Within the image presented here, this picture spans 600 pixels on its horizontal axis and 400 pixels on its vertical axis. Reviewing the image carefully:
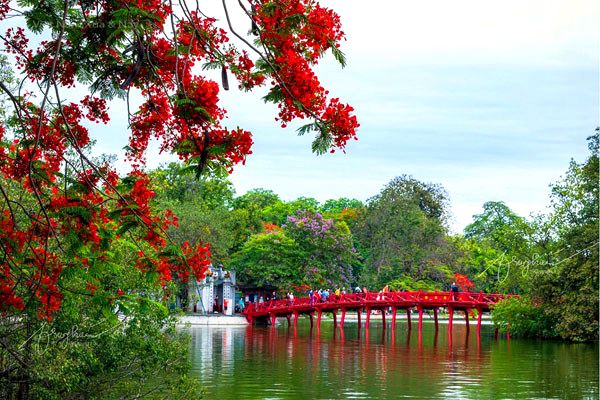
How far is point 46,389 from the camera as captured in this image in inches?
587

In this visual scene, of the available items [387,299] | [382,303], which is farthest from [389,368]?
[382,303]

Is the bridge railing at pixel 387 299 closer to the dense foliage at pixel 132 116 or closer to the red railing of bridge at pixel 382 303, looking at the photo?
the red railing of bridge at pixel 382 303

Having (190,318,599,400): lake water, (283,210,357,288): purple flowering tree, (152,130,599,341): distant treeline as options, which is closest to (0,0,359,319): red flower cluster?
(190,318,599,400): lake water

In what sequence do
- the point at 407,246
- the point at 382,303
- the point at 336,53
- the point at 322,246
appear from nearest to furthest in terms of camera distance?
1. the point at 336,53
2. the point at 382,303
3. the point at 322,246
4. the point at 407,246

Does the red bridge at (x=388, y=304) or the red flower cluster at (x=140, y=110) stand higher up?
the red flower cluster at (x=140, y=110)

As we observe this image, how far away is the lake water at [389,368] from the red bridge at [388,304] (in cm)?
303

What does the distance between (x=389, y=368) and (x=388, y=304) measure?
21.3 metres

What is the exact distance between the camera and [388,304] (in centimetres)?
5216

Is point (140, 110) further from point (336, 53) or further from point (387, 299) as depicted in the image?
point (387, 299)

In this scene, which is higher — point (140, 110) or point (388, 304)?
point (140, 110)

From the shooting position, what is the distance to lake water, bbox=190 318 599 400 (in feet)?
80.9

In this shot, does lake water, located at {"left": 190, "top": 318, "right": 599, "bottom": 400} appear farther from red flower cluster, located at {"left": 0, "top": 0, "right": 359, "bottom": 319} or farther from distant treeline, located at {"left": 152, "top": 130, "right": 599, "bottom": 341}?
red flower cluster, located at {"left": 0, "top": 0, "right": 359, "bottom": 319}

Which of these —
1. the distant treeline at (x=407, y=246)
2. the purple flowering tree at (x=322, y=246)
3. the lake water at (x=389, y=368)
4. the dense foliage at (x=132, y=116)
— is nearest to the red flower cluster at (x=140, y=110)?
the dense foliage at (x=132, y=116)

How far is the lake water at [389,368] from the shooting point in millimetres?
24672
